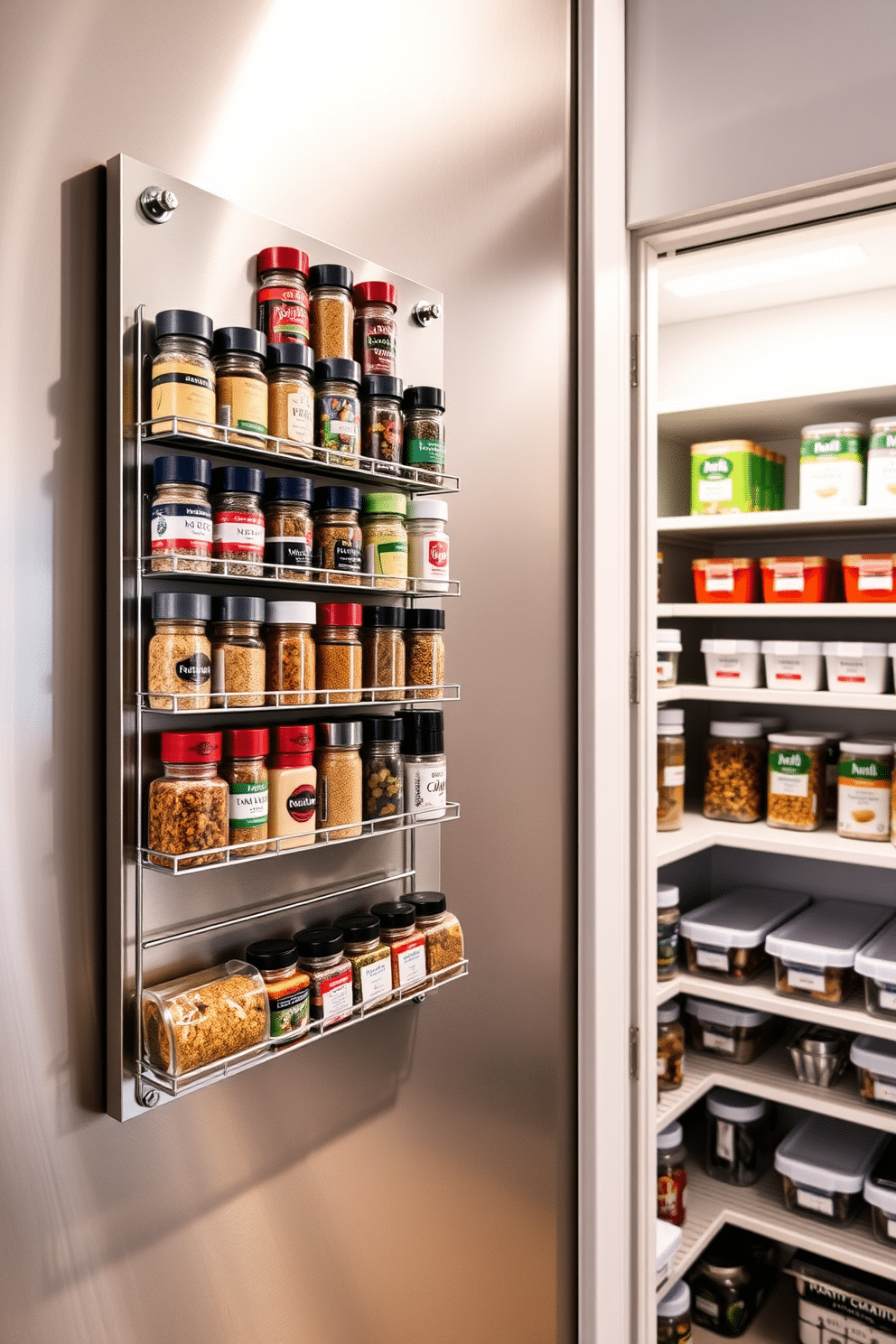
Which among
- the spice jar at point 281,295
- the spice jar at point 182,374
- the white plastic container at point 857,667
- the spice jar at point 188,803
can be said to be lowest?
the spice jar at point 188,803

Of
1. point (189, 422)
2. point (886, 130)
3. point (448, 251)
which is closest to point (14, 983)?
point (189, 422)

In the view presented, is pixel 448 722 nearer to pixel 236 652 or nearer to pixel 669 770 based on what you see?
pixel 236 652

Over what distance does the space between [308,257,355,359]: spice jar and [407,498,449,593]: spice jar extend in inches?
7.5

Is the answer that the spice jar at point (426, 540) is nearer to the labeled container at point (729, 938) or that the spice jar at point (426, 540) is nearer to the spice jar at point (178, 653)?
the spice jar at point (178, 653)

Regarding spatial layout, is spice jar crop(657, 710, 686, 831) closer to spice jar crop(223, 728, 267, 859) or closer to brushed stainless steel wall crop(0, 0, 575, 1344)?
brushed stainless steel wall crop(0, 0, 575, 1344)

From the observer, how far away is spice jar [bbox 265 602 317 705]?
3.11 ft

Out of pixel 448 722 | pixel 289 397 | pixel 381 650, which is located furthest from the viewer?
pixel 448 722

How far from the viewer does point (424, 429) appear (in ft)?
3.68

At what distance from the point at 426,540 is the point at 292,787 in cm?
34

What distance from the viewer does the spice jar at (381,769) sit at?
3.51 ft

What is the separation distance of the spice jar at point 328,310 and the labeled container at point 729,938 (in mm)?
1612

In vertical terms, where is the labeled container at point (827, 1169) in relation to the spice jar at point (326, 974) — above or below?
below

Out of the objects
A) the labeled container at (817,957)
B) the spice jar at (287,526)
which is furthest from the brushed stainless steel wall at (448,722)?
the labeled container at (817,957)

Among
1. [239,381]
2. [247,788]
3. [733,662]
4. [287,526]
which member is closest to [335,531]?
[287,526]
